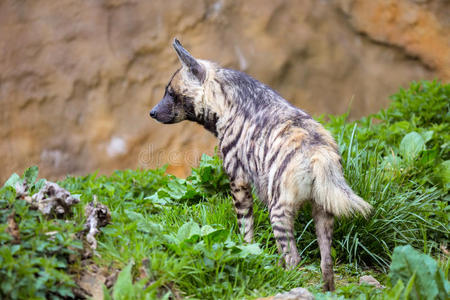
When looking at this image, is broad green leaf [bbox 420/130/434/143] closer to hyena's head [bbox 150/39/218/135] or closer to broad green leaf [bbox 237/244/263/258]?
hyena's head [bbox 150/39/218/135]

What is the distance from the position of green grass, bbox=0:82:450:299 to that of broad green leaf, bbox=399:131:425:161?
0.04ft

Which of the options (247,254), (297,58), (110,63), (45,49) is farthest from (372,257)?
(45,49)

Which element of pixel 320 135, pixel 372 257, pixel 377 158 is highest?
pixel 320 135

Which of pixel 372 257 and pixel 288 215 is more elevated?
pixel 288 215

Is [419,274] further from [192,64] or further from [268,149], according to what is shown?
[192,64]

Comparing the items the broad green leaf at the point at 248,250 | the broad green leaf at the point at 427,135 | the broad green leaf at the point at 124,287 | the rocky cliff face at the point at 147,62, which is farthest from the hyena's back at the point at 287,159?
the rocky cliff face at the point at 147,62

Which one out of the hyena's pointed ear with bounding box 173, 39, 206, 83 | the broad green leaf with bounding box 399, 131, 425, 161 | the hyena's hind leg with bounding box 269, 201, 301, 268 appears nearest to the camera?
the hyena's hind leg with bounding box 269, 201, 301, 268

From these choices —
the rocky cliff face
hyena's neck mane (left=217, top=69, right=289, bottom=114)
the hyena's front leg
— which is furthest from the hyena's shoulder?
the rocky cliff face

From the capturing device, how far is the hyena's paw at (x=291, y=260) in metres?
3.98

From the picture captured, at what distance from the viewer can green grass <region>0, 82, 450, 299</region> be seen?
312 centimetres

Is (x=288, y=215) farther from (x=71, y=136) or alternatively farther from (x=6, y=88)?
(x=6, y=88)

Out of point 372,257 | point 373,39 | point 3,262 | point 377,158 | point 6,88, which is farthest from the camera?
point 373,39

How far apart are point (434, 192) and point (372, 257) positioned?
0.98 m

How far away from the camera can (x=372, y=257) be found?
446 centimetres
